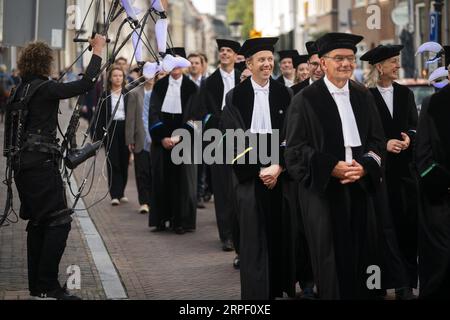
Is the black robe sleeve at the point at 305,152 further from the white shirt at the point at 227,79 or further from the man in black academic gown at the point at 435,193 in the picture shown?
the white shirt at the point at 227,79

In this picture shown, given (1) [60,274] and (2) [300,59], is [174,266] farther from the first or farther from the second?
(2) [300,59]

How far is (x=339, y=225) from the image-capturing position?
7492 millimetres

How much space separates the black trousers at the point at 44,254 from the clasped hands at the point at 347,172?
243 cm

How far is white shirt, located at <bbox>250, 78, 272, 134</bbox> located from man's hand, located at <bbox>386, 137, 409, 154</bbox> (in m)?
1.12

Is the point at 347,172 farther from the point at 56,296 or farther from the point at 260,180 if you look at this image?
the point at 56,296

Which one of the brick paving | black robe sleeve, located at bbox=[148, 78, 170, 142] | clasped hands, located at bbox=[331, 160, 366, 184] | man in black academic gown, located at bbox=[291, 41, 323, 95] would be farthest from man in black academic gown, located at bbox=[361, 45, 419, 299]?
black robe sleeve, located at bbox=[148, 78, 170, 142]

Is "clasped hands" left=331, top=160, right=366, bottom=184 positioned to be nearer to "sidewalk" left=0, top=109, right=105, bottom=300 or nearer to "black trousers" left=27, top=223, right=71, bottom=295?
"black trousers" left=27, top=223, right=71, bottom=295

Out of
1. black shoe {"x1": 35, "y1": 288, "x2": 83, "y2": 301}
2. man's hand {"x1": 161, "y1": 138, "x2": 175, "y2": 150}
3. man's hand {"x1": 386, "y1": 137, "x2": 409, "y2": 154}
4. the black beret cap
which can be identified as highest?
the black beret cap

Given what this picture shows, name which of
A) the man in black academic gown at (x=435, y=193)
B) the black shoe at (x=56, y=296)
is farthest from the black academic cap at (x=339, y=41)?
the black shoe at (x=56, y=296)

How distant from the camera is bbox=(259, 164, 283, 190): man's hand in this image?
8422mm

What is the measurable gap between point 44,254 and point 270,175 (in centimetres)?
192

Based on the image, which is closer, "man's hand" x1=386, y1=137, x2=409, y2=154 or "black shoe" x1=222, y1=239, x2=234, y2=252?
"man's hand" x1=386, y1=137, x2=409, y2=154

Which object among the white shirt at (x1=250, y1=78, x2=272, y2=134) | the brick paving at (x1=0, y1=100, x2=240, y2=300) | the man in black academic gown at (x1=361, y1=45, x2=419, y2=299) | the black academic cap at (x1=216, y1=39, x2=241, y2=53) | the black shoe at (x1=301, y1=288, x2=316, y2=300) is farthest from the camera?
the black academic cap at (x1=216, y1=39, x2=241, y2=53)

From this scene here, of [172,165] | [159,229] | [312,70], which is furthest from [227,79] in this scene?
[312,70]
